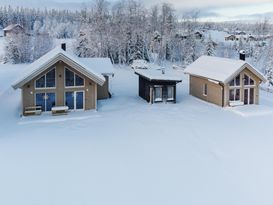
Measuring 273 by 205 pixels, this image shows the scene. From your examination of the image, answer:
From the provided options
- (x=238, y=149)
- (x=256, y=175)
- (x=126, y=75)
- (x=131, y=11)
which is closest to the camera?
(x=256, y=175)

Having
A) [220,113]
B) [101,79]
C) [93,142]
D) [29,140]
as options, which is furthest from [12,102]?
[220,113]

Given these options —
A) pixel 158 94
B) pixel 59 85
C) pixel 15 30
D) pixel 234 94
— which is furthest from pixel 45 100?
pixel 15 30

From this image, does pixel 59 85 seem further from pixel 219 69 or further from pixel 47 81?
pixel 219 69

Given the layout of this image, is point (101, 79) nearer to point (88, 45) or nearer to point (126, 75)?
point (126, 75)

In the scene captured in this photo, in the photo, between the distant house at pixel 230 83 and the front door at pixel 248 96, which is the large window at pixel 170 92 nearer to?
the distant house at pixel 230 83

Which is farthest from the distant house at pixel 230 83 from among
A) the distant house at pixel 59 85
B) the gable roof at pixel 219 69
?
the distant house at pixel 59 85

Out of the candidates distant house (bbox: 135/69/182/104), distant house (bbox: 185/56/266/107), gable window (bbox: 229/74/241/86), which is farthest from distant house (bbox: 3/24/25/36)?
gable window (bbox: 229/74/241/86)
